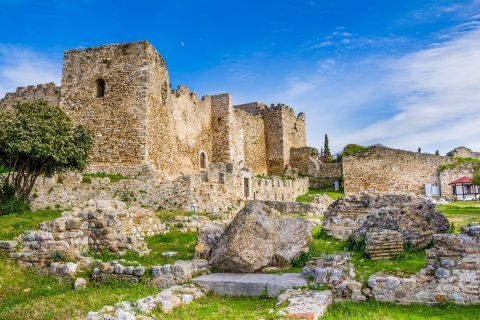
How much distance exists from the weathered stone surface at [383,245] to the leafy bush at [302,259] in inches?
48.9

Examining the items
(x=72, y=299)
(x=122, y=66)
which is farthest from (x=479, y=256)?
(x=122, y=66)

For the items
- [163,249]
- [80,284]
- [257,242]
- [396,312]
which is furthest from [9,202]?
[396,312]

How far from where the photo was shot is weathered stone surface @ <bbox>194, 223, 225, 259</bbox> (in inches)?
404

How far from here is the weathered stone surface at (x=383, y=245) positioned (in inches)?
364

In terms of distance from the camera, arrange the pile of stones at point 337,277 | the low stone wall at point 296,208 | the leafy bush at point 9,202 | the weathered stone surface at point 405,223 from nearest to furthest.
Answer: the pile of stones at point 337,277 → the weathered stone surface at point 405,223 → the leafy bush at point 9,202 → the low stone wall at point 296,208

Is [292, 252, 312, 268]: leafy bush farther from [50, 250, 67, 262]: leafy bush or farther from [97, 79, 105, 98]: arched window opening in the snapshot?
[97, 79, 105, 98]: arched window opening

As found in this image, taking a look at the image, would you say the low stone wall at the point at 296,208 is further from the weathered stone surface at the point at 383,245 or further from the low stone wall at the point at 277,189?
the weathered stone surface at the point at 383,245

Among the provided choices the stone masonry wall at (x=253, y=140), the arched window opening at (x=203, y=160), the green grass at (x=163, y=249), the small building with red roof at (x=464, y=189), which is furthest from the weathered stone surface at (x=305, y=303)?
the small building with red roof at (x=464, y=189)

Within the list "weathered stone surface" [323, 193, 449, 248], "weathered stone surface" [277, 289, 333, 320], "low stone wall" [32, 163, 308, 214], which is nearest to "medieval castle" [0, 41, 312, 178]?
"low stone wall" [32, 163, 308, 214]

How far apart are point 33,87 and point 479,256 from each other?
29.4 meters

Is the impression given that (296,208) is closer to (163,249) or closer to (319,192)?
(163,249)

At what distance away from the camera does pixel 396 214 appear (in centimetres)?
1064

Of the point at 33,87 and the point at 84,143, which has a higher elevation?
the point at 33,87

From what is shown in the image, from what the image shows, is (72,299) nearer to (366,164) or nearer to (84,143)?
(84,143)
